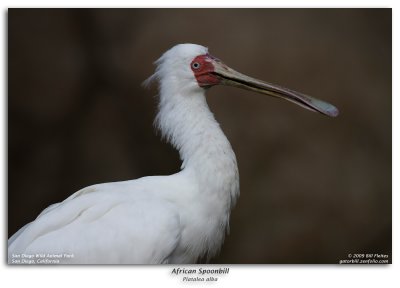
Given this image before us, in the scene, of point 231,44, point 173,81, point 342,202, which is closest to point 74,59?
point 231,44

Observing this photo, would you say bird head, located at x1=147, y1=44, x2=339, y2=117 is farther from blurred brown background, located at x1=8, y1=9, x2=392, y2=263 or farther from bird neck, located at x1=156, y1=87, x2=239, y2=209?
blurred brown background, located at x1=8, y1=9, x2=392, y2=263

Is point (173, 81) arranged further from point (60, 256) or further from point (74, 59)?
point (74, 59)

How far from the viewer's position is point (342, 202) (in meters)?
4.86

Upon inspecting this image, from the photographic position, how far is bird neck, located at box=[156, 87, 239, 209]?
3.44 m

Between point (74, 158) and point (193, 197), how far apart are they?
5.81ft

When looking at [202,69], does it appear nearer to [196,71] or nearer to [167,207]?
[196,71]

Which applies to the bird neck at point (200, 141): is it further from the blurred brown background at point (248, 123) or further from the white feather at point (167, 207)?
the blurred brown background at point (248, 123)

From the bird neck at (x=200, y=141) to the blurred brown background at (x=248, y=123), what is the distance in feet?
3.17

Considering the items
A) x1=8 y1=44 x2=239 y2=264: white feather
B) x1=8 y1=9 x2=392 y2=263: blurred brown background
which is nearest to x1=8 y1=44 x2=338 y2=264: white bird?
x1=8 y1=44 x2=239 y2=264: white feather

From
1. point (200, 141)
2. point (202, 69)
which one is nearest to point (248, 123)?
point (202, 69)

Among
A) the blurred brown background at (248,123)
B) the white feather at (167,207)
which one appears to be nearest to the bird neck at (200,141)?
the white feather at (167,207)

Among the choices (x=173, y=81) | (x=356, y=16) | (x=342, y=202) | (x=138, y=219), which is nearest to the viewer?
(x=138, y=219)

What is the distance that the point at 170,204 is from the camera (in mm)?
3348

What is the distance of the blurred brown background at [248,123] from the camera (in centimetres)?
452
